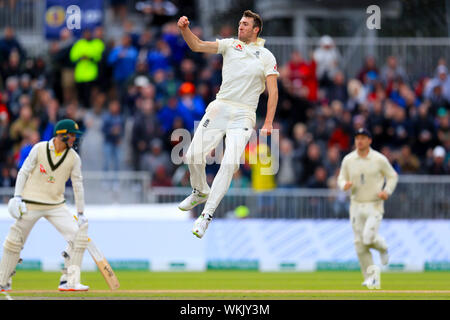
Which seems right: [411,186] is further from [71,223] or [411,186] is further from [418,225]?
[71,223]

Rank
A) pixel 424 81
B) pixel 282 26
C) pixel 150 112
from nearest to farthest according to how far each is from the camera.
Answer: pixel 150 112 → pixel 424 81 → pixel 282 26

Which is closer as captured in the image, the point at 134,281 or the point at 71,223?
the point at 71,223

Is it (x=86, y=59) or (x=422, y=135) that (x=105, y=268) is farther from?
(x=422, y=135)

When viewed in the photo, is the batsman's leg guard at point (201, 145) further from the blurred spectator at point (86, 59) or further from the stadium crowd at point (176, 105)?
the blurred spectator at point (86, 59)

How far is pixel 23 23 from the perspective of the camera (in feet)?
98.1

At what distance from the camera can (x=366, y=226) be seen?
19453mm

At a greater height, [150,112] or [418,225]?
[150,112]

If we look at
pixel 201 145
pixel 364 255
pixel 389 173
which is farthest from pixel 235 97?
pixel 364 255

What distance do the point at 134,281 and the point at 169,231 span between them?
391 cm

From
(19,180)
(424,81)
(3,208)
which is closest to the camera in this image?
(19,180)

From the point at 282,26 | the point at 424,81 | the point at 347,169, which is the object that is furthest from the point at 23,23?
the point at 347,169

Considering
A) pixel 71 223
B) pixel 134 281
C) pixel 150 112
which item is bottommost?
pixel 134 281

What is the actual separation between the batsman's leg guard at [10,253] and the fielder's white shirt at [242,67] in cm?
434

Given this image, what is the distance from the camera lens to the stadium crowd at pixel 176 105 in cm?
2580
